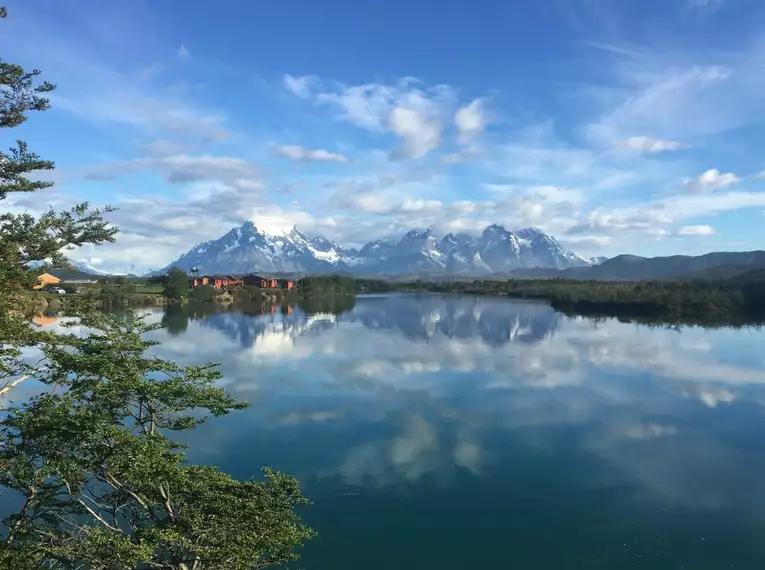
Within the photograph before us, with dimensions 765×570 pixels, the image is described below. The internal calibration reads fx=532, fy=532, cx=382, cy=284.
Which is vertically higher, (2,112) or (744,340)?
(2,112)

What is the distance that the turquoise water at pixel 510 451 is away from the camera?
481 inches

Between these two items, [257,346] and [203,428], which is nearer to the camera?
[203,428]

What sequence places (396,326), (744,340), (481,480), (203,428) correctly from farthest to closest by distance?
1. (396,326)
2. (744,340)
3. (203,428)
4. (481,480)

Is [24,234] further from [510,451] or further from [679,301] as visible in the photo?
[679,301]

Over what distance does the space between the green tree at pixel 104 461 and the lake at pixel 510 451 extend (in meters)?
3.64

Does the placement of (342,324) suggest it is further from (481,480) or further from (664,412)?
(481,480)

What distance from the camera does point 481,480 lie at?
16.0 meters

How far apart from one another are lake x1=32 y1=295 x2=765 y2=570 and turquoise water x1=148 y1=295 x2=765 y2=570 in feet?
0.23

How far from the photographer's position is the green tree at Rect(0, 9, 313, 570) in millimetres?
7801

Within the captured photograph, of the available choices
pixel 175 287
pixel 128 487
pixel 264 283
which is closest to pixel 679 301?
pixel 128 487

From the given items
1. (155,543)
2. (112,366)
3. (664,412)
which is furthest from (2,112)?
(664,412)

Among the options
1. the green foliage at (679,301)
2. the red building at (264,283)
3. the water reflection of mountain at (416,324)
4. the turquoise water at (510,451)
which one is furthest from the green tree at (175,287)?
the green foliage at (679,301)

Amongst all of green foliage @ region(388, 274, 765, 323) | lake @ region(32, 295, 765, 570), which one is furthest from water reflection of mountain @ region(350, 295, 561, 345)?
green foliage @ region(388, 274, 765, 323)

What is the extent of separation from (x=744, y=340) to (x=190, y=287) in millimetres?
96398
